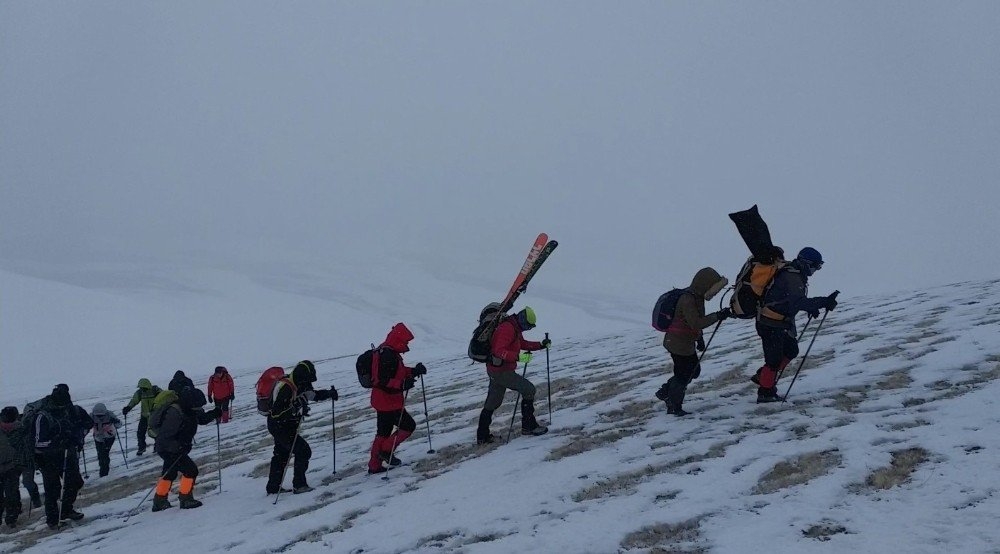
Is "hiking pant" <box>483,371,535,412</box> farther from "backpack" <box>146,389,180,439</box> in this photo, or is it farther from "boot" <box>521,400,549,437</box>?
"backpack" <box>146,389,180,439</box>

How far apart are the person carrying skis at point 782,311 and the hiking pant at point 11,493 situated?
42.9ft

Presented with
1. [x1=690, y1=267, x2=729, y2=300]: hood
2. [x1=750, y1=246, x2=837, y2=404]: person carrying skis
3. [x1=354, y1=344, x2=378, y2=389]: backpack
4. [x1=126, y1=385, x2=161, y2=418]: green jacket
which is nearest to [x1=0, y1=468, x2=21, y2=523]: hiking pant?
[x1=126, y1=385, x2=161, y2=418]: green jacket

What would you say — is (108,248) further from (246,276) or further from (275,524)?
(275,524)

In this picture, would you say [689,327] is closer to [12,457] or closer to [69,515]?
[69,515]

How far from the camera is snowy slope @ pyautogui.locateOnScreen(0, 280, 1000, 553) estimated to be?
19.5 feet

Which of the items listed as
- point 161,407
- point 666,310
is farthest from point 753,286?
point 161,407

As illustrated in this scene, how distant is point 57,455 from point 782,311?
1241 cm

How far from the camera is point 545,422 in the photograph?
39.8ft

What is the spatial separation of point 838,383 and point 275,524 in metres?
8.79

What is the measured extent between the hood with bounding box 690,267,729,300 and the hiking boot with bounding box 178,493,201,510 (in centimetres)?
889

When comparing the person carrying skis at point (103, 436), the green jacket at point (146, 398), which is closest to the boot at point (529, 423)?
the person carrying skis at point (103, 436)

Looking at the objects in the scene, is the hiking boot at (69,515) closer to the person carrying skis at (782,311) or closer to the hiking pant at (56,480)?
the hiking pant at (56,480)

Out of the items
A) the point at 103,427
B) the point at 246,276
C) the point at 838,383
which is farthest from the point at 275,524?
the point at 246,276

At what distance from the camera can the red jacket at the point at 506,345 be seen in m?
10.9
